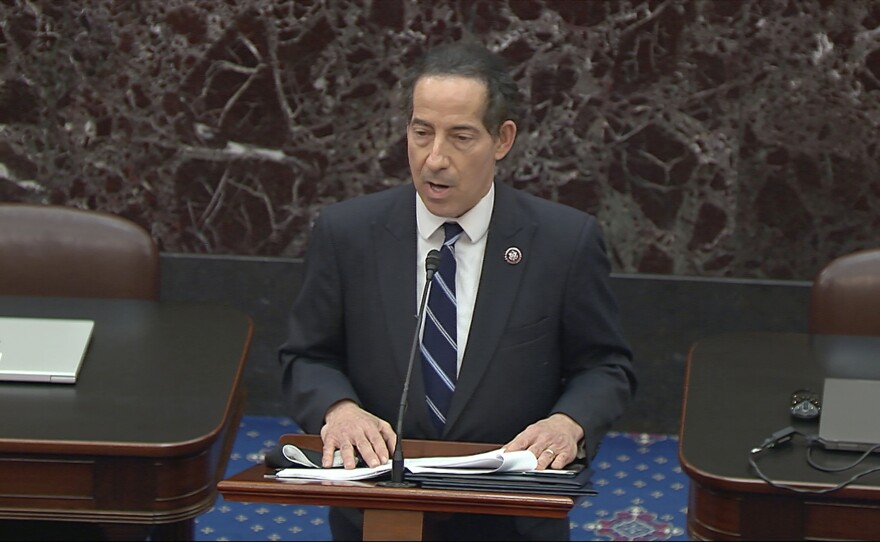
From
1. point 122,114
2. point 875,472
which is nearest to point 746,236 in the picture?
point 122,114

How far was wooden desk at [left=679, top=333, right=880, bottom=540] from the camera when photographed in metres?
2.50

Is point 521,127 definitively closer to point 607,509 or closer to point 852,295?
point 607,509

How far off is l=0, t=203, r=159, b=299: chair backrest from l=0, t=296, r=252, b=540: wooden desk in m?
0.45

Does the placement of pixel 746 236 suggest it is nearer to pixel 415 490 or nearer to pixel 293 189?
pixel 293 189

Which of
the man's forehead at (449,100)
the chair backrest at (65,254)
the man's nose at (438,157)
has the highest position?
the man's forehead at (449,100)

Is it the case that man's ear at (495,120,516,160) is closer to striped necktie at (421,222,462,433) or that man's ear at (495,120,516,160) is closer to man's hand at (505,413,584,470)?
striped necktie at (421,222,462,433)

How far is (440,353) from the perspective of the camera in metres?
2.93

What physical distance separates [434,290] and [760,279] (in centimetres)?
228

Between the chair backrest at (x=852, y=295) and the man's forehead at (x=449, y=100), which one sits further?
the chair backrest at (x=852, y=295)

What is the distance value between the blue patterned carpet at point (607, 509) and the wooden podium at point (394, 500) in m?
1.95

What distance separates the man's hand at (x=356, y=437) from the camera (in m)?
2.55

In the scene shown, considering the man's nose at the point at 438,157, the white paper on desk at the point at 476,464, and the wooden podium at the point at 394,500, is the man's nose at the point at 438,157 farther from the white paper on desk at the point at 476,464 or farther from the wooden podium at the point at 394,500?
the wooden podium at the point at 394,500

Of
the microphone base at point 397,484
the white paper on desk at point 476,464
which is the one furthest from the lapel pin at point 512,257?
the microphone base at point 397,484

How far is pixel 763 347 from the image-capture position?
10.9ft
